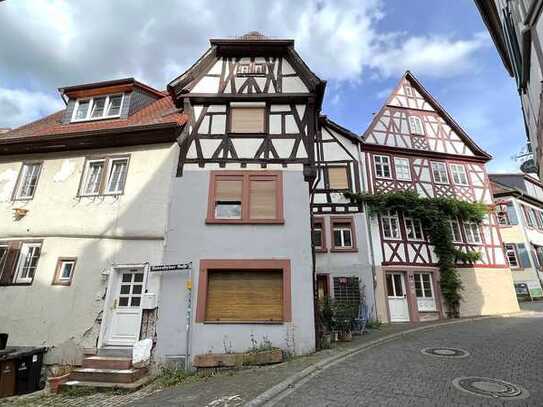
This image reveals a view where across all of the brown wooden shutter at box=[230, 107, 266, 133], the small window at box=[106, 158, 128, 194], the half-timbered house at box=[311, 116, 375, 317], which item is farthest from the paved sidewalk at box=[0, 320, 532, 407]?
the brown wooden shutter at box=[230, 107, 266, 133]

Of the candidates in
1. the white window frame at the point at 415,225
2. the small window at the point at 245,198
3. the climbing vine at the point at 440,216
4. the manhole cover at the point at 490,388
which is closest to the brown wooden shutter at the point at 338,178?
the climbing vine at the point at 440,216

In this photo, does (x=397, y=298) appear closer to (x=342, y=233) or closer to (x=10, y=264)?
(x=342, y=233)

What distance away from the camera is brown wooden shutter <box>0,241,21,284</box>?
942 cm

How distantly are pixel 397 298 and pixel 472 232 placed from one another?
6.44m

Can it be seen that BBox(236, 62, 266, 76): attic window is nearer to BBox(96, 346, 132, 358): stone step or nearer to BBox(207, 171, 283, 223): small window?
BBox(207, 171, 283, 223): small window

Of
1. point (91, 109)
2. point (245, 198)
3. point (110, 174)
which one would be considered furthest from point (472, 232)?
point (91, 109)

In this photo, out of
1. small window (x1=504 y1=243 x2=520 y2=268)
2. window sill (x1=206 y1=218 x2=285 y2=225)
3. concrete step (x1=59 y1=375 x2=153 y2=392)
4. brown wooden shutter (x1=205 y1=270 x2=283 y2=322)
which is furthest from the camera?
small window (x1=504 y1=243 x2=520 y2=268)

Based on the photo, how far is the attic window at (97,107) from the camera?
11.8 m

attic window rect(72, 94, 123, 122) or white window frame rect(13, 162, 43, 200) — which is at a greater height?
attic window rect(72, 94, 123, 122)

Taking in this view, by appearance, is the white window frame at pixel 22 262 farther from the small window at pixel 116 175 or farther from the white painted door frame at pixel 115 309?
the small window at pixel 116 175

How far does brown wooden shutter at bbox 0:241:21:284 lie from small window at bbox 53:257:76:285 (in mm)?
1502

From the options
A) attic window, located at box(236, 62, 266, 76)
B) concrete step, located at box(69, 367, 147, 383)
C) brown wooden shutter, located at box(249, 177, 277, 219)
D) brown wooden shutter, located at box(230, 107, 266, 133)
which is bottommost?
concrete step, located at box(69, 367, 147, 383)

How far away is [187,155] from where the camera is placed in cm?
1031

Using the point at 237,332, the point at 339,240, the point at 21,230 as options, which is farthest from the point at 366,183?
the point at 21,230
